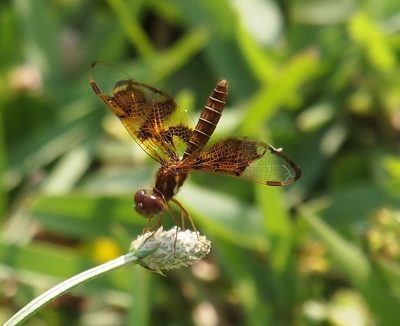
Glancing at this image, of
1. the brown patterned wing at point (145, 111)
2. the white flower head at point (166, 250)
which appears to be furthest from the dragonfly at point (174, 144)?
the white flower head at point (166, 250)

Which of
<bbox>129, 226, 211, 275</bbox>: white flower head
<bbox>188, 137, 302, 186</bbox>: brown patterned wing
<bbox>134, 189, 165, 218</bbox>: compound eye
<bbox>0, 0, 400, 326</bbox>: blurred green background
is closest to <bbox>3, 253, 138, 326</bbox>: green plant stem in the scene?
<bbox>129, 226, 211, 275</bbox>: white flower head

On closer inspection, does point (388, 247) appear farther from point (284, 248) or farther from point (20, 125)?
point (20, 125)

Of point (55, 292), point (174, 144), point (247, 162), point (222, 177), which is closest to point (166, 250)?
point (55, 292)

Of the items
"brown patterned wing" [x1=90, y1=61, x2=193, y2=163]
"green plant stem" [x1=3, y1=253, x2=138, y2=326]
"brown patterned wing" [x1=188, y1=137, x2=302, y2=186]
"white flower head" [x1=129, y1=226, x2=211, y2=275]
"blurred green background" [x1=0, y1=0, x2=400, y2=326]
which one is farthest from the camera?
"blurred green background" [x1=0, y1=0, x2=400, y2=326]

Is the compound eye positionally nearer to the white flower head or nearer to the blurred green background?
the white flower head

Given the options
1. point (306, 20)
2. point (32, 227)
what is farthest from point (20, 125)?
point (306, 20)

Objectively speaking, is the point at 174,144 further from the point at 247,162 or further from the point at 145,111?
the point at 247,162
